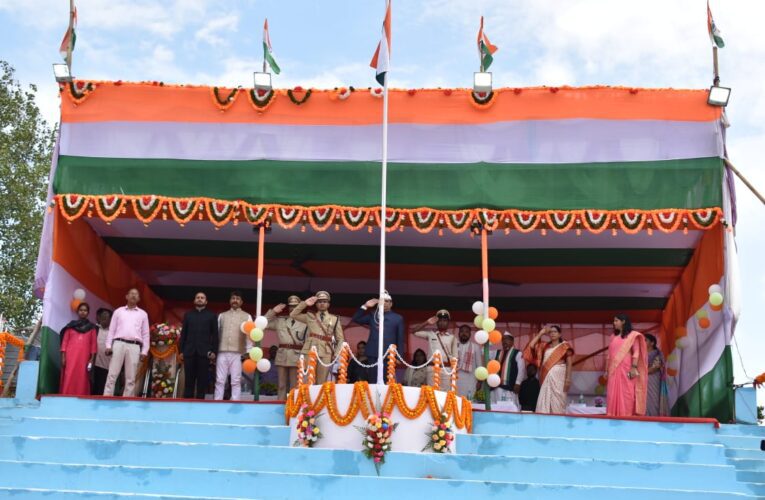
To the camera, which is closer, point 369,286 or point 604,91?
point 604,91

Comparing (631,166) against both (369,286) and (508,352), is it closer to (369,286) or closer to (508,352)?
(508,352)

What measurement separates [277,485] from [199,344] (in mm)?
3587

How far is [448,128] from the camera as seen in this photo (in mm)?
13148

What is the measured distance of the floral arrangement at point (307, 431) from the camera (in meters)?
10.4

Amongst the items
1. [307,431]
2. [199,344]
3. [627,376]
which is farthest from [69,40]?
[627,376]

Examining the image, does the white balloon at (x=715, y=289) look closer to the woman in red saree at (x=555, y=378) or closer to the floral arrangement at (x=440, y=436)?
the woman in red saree at (x=555, y=378)

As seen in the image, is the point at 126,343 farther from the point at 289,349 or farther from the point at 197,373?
the point at 289,349

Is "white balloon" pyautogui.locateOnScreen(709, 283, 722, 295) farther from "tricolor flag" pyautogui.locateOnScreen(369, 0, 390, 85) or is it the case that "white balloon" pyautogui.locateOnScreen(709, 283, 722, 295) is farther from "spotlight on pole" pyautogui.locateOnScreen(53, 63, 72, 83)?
"spotlight on pole" pyautogui.locateOnScreen(53, 63, 72, 83)

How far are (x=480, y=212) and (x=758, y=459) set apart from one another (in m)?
4.16

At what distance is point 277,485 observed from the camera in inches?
372

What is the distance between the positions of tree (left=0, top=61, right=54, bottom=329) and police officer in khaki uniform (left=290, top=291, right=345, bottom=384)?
14.0 meters

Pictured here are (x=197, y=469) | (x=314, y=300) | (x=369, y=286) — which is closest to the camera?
(x=197, y=469)

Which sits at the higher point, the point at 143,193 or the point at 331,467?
the point at 143,193

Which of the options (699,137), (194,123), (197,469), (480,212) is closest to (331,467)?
(197,469)
